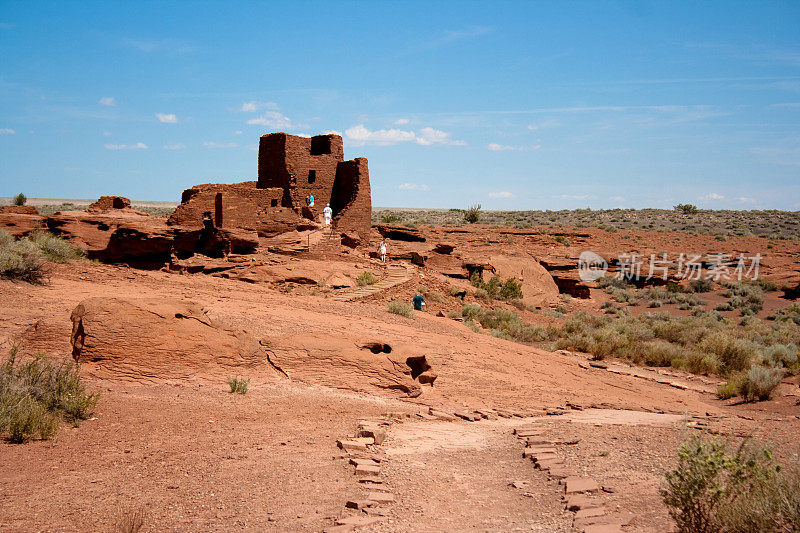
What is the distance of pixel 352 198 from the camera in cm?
2442

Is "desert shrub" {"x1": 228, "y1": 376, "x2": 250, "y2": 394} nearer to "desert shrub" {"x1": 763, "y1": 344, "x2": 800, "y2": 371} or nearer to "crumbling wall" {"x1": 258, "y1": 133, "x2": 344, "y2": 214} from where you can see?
"desert shrub" {"x1": 763, "y1": 344, "x2": 800, "y2": 371}

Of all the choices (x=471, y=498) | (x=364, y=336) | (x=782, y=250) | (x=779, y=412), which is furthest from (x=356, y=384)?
(x=782, y=250)

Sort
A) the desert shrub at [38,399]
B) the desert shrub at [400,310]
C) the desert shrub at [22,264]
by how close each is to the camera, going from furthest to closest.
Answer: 1. the desert shrub at [400,310]
2. the desert shrub at [22,264]
3. the desert shrub at [38,399]

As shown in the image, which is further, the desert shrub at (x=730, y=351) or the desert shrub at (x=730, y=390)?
the desert shrub at (x=730, y=351)

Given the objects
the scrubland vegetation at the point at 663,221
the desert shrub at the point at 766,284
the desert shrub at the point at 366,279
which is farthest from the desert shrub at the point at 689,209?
the desert shrub at the point at 366,279

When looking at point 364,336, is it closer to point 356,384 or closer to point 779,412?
point 356,384

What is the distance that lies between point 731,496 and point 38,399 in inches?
269

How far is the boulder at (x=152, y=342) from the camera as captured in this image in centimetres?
768

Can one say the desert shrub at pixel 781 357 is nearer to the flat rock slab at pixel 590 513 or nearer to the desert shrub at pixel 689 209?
the flat rock slab at pixel 590 513

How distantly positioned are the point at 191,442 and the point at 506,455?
3705 millimetres

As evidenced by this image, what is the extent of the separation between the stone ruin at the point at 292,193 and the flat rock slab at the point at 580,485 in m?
15.2

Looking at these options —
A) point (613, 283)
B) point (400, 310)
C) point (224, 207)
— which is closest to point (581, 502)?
point (400, 310)

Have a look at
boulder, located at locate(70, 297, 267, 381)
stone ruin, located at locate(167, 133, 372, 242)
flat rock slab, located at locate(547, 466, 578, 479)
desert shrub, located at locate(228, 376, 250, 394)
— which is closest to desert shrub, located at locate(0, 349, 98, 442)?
boulder, located at locate(70, 297, 267, 381)

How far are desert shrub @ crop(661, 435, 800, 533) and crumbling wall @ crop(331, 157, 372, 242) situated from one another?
65.2 feet
